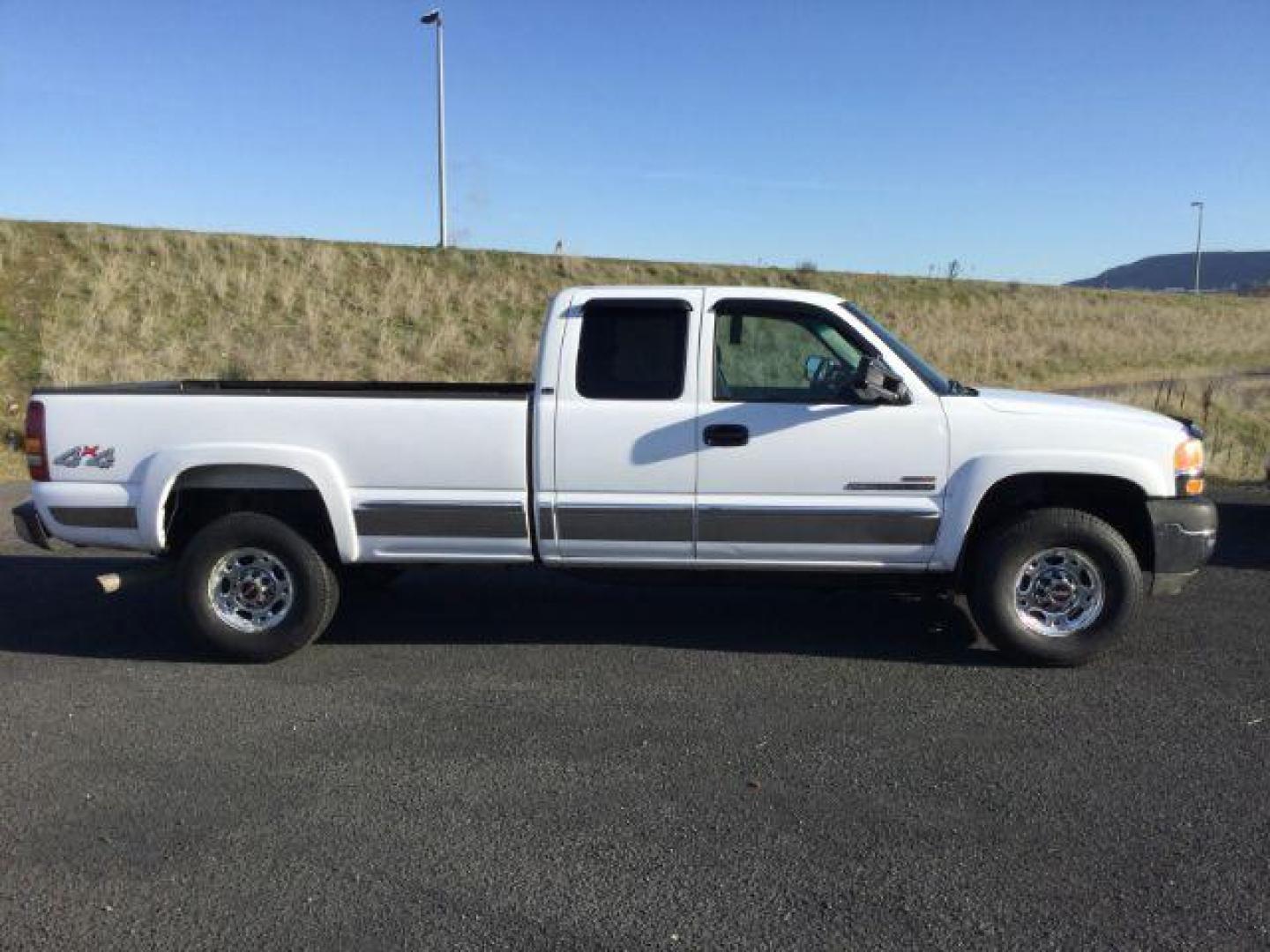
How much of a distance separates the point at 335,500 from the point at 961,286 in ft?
119

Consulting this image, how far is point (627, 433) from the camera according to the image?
5.67 metres

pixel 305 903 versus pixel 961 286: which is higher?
pixel 961 286

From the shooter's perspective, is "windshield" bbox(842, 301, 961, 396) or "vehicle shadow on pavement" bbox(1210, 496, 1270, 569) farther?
"vehicle shadow on pavement" bbox(1210, 496, 1270, 569)

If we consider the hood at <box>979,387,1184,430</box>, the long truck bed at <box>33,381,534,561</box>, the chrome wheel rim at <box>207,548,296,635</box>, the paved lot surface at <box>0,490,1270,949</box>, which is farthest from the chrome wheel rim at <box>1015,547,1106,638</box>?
the chrome wheel rim at <box>207,548,296,635</box>

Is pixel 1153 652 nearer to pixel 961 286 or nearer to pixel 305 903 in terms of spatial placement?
pixel 305 903

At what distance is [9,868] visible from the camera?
3.68 metres

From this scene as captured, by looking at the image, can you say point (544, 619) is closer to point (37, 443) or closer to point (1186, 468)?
point (37, 443)

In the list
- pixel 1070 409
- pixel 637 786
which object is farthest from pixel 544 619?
pixel 1070 409

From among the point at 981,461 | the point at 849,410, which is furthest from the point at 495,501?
the point at 981,461

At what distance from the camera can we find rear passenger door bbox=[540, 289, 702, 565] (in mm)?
5672

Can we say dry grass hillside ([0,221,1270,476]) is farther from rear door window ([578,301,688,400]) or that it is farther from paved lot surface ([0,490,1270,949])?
rear door window ([578,301,688,400])

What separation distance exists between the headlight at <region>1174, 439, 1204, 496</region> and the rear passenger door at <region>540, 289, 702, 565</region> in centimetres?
250

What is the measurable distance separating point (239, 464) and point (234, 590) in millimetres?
724

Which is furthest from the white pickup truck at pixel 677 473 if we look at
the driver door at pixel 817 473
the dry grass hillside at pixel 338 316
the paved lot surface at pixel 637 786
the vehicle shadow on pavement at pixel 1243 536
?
the dry grass hillside at pixel 338 316
